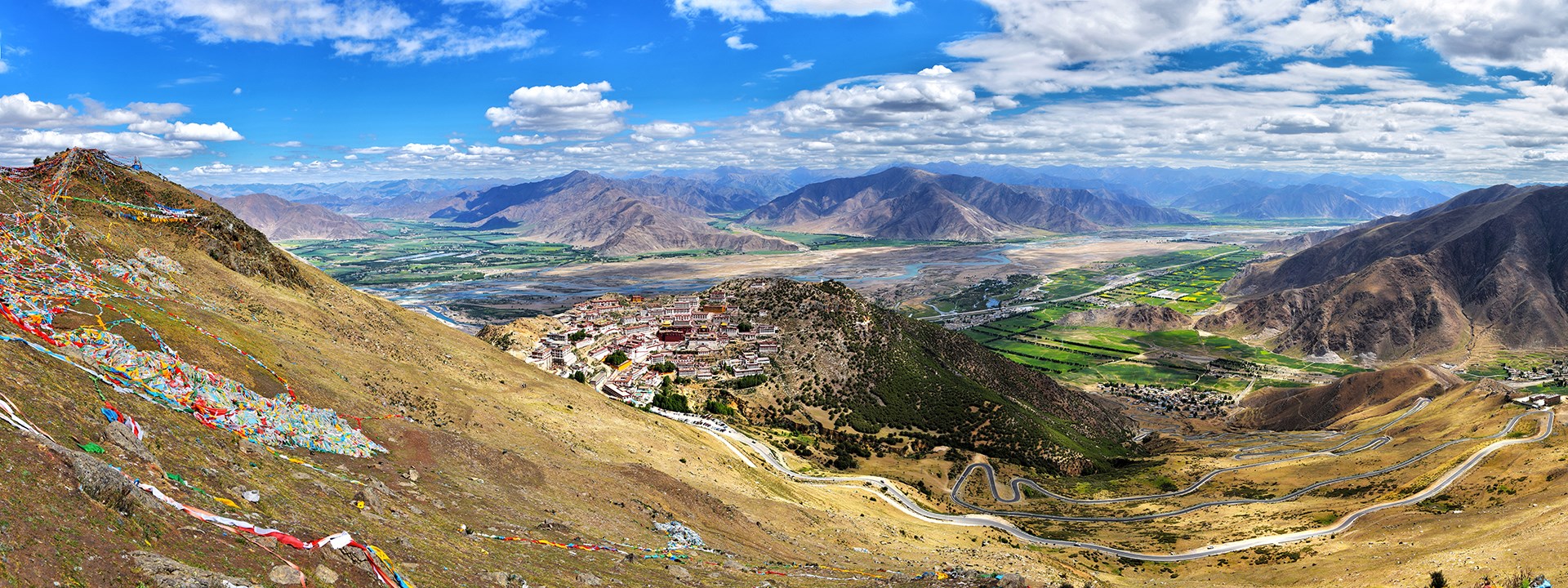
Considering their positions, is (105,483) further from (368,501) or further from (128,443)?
(368,501)

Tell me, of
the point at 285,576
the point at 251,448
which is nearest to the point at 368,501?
the point at 251,448

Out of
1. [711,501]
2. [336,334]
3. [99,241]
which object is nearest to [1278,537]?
[711,501]

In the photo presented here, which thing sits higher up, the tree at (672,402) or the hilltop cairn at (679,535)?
the hilltop cairn at (679,535)

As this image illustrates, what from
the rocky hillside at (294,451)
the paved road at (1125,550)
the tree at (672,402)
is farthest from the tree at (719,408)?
the rocky hillside at (294,451)

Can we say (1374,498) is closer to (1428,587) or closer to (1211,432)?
(1428,587)

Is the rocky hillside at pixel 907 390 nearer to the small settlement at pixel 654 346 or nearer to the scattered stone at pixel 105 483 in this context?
the small settlement at pixel 654 346

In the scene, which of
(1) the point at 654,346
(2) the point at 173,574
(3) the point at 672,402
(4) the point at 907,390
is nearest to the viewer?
(2) the point at 173,574
